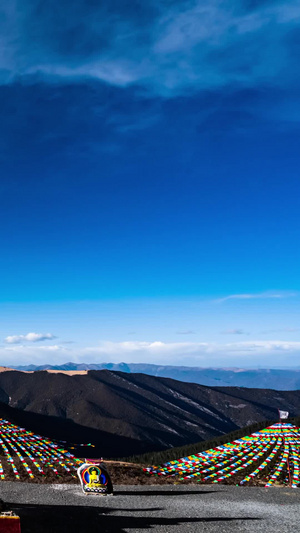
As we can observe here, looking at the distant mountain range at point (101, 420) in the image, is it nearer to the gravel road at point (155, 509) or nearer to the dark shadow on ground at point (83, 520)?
the gravel road at point (155, 509)

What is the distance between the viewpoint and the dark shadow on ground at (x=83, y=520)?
61.8 ft

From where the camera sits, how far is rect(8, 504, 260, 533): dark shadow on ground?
18.8 meters

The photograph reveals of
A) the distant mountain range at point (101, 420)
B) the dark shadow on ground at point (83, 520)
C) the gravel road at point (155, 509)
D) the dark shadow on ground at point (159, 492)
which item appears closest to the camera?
the dark shadow on ground at point (83, 520)

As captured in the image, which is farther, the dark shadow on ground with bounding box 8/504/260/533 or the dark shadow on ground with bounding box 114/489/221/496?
the dark shadow on ground with bounding box 114/489/221/496

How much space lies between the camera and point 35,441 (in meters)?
45.1

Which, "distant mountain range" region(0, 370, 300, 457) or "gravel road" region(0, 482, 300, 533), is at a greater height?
"gravel road" region(0, 482, 300, 533)

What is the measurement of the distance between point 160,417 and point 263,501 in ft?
564

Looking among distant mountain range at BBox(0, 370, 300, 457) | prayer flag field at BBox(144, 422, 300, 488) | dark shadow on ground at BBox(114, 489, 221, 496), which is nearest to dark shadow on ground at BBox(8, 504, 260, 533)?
dark shadow on ground at BBox(114, 489, 221, 496)

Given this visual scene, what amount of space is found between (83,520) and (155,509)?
539 centimetres

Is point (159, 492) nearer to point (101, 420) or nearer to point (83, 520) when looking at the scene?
point (83, 520)

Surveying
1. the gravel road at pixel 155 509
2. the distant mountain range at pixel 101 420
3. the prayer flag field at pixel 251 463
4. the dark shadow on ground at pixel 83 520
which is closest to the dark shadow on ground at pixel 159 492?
the gravel road at pixel 155 509

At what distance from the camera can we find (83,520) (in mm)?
20375

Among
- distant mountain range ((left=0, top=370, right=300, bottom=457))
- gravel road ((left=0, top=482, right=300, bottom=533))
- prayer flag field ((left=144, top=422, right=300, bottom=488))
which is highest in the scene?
gravel road ((left=0, top=482, right=300, bottom=533))

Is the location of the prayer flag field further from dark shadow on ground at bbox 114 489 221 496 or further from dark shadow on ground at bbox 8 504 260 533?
dark shadow on ground at bbox 8 504 260 533
